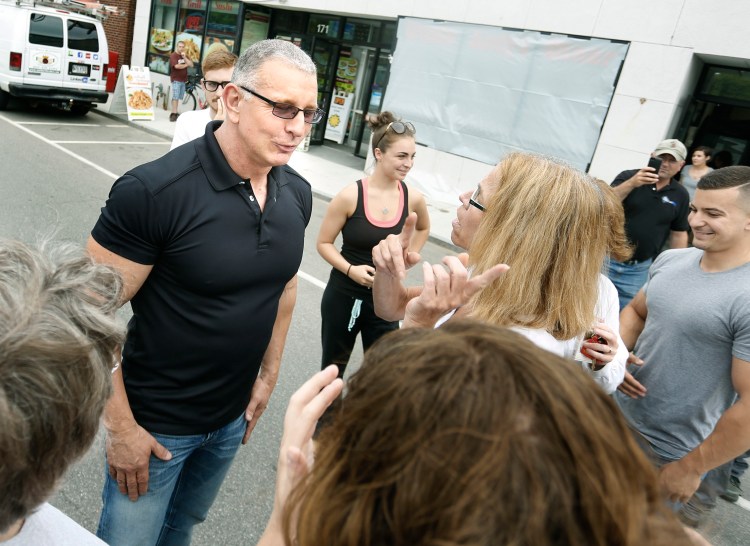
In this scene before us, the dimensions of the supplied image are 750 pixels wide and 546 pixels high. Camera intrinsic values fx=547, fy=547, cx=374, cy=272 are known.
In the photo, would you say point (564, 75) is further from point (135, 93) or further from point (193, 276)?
point (135, 93)

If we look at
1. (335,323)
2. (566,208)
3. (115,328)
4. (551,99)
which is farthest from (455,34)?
(115,328)

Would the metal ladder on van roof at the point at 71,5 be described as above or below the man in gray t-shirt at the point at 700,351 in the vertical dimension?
above

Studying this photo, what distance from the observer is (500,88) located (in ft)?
32.9

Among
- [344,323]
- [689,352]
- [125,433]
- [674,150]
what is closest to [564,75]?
[674,150]

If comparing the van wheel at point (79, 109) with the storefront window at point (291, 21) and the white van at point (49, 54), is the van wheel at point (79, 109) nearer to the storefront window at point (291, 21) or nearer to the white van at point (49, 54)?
the white van at point (49, 54)

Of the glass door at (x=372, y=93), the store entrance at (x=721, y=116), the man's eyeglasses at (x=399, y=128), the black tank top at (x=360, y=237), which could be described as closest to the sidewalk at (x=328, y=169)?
the glass door at (x=372, y=93)

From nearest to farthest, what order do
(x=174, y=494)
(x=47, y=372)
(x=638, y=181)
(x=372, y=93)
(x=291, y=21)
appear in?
(x=47, y=372) → (x=174, y=494) → (x=638, y=181) → (x=372, y=93) → (x=291, y=21)

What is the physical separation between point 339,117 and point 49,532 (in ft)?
46.9

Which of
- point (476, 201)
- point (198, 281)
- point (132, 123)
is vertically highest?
point (476, 201)

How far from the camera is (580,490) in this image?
25.3 inches

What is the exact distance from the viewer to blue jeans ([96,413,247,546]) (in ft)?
5.78

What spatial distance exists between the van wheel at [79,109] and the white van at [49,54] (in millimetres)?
513

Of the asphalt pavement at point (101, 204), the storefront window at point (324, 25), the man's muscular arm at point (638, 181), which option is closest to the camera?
the asphalt pavement at point (101, 204)

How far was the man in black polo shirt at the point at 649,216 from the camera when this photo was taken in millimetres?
5078
